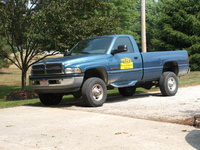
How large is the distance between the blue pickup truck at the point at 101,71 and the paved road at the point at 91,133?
1.40 meters

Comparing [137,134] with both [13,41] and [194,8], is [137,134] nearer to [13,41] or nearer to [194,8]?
[13,41]

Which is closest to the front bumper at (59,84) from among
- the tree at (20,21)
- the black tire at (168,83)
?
the black tire at (168,83)

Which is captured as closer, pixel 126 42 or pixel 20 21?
pixel 126 42

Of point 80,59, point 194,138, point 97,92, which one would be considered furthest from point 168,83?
point 194,138

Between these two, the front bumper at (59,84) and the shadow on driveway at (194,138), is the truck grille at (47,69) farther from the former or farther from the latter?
the shadow on driveway at (194,138)

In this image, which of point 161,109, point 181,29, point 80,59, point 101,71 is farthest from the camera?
point 181,29

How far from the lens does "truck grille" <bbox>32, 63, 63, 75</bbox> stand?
35.3 feet

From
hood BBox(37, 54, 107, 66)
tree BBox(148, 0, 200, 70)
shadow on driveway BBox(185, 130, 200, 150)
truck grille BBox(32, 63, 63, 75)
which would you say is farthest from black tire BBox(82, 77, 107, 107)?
tree BBox(148, 0, 200, 70)

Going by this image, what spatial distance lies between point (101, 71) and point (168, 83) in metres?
2.79

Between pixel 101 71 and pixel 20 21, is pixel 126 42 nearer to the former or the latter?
pixel 101 71

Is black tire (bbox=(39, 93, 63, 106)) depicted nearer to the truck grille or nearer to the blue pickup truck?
the blue pickup truck

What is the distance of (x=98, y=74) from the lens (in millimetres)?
11516

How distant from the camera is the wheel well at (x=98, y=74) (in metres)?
11.3

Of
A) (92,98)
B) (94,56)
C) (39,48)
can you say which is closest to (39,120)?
(92,98)
